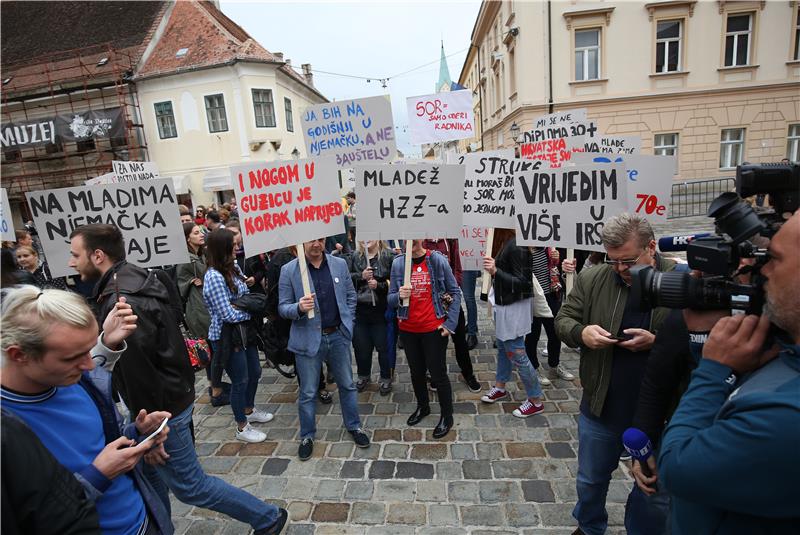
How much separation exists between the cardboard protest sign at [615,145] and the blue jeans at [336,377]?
447 cm

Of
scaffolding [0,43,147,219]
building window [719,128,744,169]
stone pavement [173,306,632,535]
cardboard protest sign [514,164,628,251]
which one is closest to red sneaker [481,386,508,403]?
stone pavement [173,306,632,535]

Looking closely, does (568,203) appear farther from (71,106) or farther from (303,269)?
(71,106)

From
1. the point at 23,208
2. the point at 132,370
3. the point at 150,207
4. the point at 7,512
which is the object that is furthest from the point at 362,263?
the point at 23,208

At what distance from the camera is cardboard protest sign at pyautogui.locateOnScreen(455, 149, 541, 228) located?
4391mm

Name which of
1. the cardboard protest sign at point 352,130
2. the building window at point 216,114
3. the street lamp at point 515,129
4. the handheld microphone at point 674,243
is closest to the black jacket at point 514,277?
the cardboard protest sign at point 352,130

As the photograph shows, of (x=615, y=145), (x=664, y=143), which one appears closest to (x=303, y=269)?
(x=615, y=145)

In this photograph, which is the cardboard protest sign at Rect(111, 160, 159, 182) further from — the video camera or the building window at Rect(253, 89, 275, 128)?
the building window at Rect(253, 89, 275, 128)

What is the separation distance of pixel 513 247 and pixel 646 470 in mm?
2461

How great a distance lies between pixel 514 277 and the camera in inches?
163

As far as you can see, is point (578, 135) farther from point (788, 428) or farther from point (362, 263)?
point (788, 428)

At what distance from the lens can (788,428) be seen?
98 centimetres

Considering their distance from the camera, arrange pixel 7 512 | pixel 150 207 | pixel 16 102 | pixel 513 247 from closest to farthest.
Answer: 1. pixel 7 512
2. pixel 150 207
3. pixel 513 247
4. pixel 16 102

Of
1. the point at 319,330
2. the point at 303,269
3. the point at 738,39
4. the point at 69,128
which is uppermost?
the point at 738,39

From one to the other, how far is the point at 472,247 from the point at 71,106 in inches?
984
